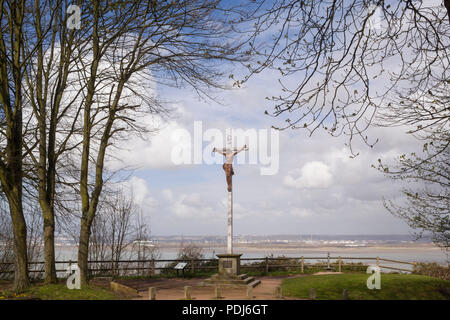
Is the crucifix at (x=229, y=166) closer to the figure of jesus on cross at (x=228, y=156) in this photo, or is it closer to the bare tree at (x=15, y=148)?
the figure of jesus on cross at (x=228, y=156)

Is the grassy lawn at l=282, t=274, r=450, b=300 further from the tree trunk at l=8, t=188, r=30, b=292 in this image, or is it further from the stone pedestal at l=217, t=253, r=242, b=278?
the tree trunk at l=8, t=188, r=30, b=292

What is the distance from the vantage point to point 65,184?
53.2 feet

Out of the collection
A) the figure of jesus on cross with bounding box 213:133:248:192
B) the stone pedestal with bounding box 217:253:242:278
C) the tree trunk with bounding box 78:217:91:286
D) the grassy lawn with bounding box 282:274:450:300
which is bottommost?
the grassy lawn with bounding box 282:274:450:300

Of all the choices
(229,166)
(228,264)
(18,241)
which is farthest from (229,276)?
(18,241)

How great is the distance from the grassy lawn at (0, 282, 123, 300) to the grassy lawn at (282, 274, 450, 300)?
6.47 m

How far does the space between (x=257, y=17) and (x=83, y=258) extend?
11025 millimetres

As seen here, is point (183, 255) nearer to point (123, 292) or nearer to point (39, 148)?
point (123, 292)

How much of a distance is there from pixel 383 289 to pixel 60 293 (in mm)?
11517

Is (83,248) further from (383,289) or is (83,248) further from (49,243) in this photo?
(383,289)

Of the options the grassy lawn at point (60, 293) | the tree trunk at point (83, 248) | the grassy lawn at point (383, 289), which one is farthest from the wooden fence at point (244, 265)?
the grassy lawn at point (60, 293)

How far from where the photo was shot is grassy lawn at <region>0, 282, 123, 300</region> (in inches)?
470

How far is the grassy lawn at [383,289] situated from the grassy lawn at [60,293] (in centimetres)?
647

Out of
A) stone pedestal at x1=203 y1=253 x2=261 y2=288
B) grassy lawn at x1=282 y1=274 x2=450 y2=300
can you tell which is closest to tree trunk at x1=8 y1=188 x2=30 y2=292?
stone pedestal at x1=203 y1=253 x2=261 y2=288
